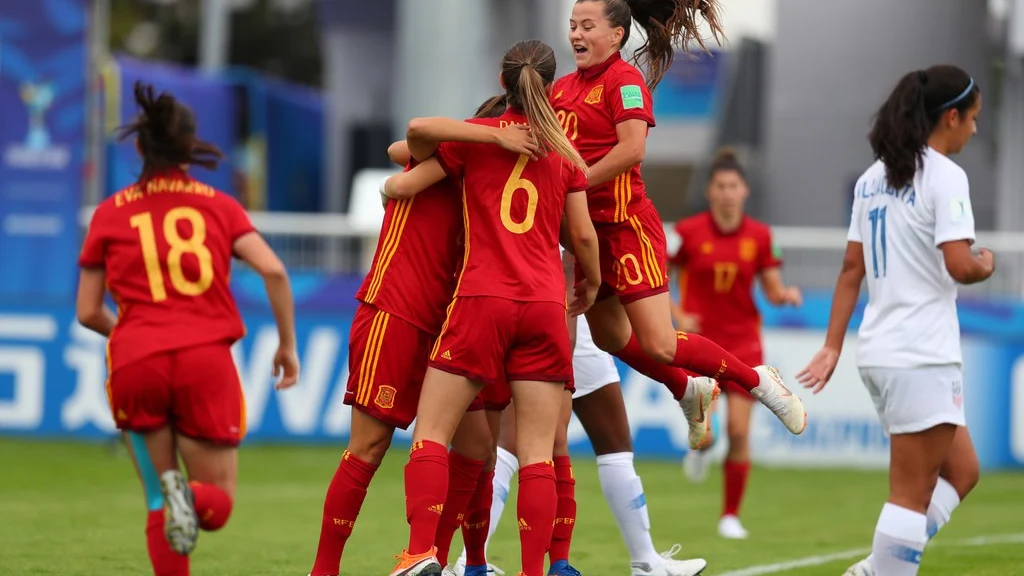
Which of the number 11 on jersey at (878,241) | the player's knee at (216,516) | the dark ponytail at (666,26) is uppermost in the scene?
the dark ponytail at (666,26)

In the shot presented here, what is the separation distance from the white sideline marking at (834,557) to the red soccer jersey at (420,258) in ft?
7.88

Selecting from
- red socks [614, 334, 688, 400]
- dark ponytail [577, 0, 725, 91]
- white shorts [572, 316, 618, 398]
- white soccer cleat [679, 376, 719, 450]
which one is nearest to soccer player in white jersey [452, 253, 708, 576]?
white shorts [572, 316, 618, 398]

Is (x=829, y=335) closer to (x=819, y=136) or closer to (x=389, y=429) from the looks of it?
(x=389, y=429)

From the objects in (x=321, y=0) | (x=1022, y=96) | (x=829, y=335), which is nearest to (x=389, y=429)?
(x=829, y=335)

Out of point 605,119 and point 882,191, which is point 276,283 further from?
point 882,191

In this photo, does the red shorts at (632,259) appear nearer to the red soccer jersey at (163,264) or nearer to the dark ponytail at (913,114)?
the dark ponytail at (913,114)

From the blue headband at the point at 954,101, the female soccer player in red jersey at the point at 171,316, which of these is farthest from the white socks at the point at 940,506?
the female soccer player in red jersey at the point at 171,316

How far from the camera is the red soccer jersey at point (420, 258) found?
6.38m

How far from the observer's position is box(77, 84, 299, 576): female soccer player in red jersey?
5820mm

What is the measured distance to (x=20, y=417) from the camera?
1533 centimetres

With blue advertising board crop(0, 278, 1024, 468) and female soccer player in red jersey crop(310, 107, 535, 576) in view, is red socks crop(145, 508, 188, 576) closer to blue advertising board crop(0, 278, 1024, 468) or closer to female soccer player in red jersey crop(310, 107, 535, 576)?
female soccer player in red jersey crop(310, 107, 535, 576)

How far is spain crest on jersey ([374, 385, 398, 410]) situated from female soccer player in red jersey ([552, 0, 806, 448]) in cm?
110

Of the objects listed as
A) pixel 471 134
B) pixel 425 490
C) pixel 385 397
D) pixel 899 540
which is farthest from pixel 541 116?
pixel 899 540

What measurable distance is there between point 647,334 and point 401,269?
1107 millimetres
